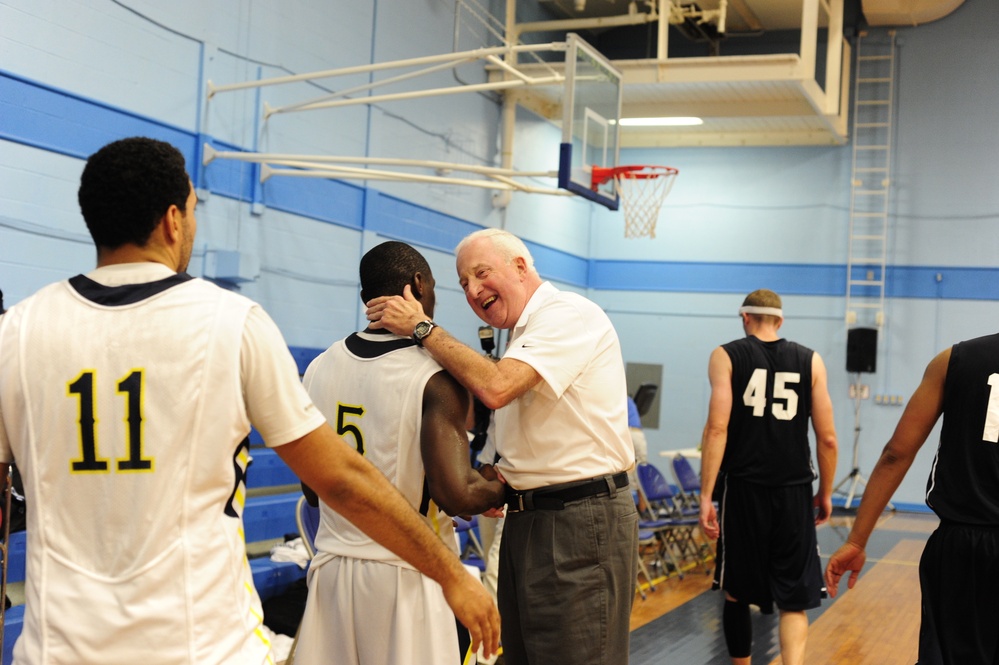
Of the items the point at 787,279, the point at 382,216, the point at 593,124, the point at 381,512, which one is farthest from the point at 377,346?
the point at 787,279

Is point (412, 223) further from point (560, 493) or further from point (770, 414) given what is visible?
point (560, 493)

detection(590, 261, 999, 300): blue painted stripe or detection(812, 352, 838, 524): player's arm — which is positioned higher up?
detection(590, 261, 999, 300): blue painted stripe

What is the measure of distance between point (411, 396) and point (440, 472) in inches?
9.5

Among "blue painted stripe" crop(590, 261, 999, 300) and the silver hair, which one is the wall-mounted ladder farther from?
the silver hair

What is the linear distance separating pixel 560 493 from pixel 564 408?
10.8 inches

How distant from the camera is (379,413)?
9.02ft

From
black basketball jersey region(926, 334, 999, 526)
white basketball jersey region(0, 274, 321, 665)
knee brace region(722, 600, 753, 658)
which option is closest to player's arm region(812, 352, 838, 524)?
knee brace region(722, 600, 753, 658)

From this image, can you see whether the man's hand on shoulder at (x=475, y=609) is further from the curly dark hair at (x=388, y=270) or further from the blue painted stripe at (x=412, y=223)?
→ the blue painted stripe at (x=412, y=223)

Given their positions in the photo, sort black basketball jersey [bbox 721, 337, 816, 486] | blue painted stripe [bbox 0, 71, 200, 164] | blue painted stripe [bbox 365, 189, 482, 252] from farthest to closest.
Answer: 1. blue painted stripe [bbox 365, 189, 482, 252]
2. blue painted stripe [bbox 0, 71, 200, 164]
3. black basketball jersey [bbox 721, 337, 816, 486]

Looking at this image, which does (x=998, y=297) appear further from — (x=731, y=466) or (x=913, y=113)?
(x=731, y=466)

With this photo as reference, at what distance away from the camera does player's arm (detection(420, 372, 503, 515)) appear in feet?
8.62

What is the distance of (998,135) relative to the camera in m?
14.5

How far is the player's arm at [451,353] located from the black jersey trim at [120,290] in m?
0.99

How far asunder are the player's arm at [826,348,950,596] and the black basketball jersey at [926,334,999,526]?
0.04 meters
